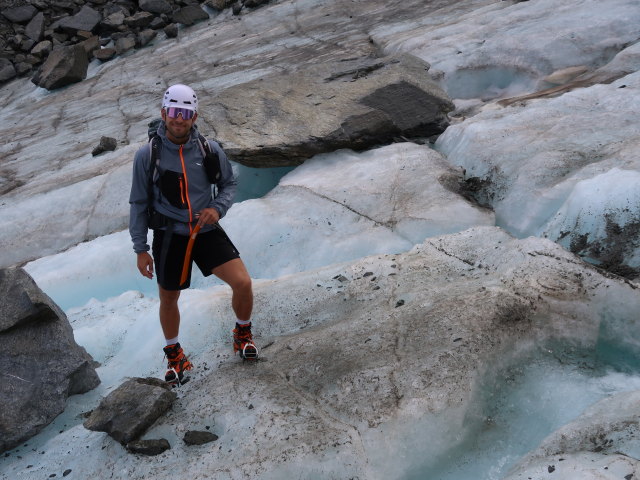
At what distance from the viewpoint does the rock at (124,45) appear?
17844 mm

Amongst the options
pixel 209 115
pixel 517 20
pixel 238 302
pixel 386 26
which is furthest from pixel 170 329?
pixel 386 26

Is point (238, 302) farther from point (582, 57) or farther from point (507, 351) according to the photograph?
point (582, 57)

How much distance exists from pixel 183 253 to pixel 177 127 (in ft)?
2.78

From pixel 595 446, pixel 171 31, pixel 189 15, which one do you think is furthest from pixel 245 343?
pixel 189 15

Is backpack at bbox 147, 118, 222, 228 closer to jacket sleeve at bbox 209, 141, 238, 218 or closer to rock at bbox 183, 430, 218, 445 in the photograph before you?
jacket sleeve at bbox 209, 141, 238, 218

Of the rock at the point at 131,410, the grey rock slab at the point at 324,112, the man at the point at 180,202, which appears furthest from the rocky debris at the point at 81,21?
the rock at the point at 131,410

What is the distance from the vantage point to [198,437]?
4.02m

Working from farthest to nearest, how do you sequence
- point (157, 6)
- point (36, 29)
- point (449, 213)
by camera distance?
point (36, 29), point (157, 6), point (449, 213)

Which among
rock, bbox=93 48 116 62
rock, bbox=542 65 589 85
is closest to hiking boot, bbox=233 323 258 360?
rock, bbox=542 65 589 85

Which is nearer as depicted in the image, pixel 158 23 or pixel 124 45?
pixel 124 45

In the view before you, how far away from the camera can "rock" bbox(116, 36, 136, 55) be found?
17844mm

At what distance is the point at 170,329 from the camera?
15.4 feet

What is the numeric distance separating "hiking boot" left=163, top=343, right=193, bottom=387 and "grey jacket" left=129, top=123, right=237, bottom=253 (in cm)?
82

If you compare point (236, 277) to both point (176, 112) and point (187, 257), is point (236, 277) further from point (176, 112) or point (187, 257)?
point (176, 112)
